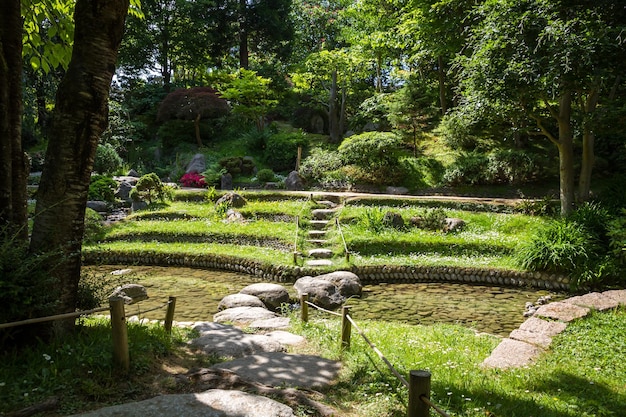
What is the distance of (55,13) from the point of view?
21.4 ft

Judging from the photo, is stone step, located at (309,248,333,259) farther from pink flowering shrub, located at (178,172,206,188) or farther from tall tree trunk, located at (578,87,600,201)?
pink flowering shrub, located at (178,172,206,188)

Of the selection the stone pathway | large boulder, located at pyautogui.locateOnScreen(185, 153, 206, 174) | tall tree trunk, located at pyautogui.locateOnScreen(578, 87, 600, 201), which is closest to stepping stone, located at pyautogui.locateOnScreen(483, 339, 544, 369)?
the stone pathway

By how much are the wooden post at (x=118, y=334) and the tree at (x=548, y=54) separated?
436 inches

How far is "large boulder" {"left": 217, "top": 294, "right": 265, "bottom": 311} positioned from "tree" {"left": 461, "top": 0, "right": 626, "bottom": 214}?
888 centimetres

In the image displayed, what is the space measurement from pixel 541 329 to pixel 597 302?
2260mm

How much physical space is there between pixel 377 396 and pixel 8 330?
3675 millimetres

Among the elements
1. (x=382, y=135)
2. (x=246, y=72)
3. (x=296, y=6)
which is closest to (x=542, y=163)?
(x=382, y=135)

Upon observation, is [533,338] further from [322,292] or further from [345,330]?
[322,292]

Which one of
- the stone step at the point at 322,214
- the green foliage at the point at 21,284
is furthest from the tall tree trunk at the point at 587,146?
the green foliage at the point at 21,284

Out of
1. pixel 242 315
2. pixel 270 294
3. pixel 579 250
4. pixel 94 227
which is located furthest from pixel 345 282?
pixel 94 227

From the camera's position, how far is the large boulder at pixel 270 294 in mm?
9766

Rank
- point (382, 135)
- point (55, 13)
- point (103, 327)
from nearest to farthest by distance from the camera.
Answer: point (103, 327)
point (55, 13)
point (382, 135)

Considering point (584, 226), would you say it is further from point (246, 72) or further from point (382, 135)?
point (246, 72)

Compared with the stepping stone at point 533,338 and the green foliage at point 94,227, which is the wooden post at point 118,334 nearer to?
the stepping stone at point 533,338
